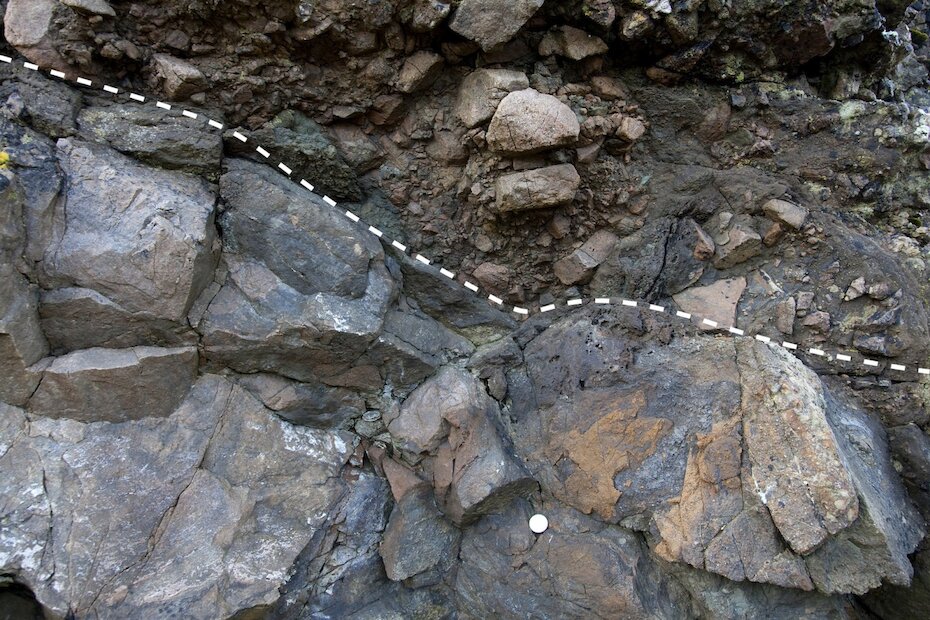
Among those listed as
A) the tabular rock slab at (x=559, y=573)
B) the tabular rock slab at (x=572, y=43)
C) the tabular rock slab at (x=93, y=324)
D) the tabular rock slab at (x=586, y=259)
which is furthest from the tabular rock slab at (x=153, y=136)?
the tabular rock slab at (x=559, y=573)

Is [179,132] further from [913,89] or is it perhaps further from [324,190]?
[913,89]

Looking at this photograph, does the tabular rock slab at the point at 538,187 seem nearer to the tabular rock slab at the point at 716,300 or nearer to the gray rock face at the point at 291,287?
the gray rock face at the point at 291,287

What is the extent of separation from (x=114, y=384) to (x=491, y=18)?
2.96 meters

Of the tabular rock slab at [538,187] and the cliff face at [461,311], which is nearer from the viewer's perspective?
the cliff face at [461,311]

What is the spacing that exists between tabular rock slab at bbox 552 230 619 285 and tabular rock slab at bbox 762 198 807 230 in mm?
993

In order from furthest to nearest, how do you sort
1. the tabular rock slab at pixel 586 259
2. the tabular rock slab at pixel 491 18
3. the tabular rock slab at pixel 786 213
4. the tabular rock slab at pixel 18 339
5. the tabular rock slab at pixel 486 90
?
the tabular rock slab at pixel 586 259 → the tabular rock slab at pixel 786 213 → the tabular rock slab at pixel 486 90 → the tabular rock slab at pixel 491 18 → the tabular rock slab at pixel 18 339

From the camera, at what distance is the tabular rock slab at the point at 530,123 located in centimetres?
346

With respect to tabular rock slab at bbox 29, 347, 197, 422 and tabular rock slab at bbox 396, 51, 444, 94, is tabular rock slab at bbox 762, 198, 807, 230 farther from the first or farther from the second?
tabular rock slab at bbox 29, 347, 197, 422

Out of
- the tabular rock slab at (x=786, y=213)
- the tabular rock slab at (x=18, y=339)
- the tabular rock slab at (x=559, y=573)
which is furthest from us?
the tabular rock slab at (x=786, y=213)

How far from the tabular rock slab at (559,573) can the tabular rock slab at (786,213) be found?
220 centimetres

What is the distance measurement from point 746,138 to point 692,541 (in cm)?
262

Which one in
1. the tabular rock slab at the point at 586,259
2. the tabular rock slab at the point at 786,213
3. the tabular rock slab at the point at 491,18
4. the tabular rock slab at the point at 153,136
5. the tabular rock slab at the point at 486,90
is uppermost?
the tabular rock slab at the point at 491,18

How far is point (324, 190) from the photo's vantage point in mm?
3834

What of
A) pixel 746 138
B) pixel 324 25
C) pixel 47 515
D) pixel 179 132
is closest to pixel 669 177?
pixel 746 138
